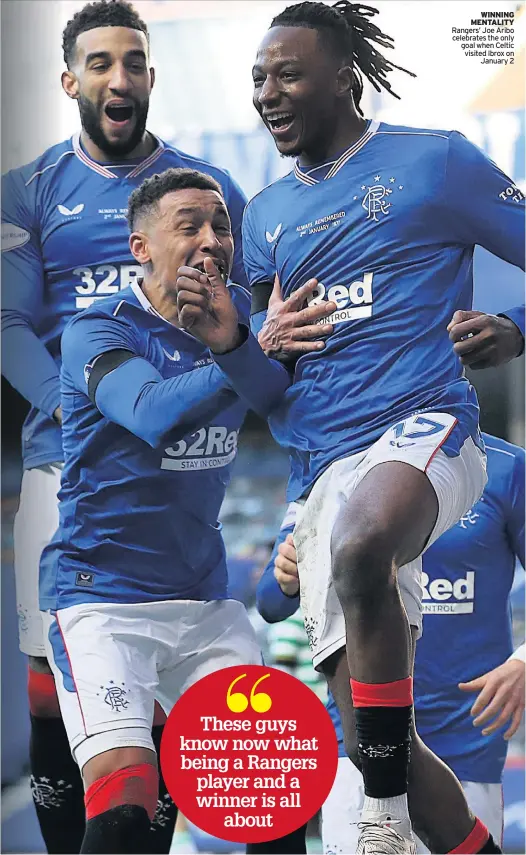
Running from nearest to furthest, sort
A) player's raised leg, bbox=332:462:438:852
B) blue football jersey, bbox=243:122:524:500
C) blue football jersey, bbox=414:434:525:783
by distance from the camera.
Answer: player's raised leg, bbox=332:462:438:852, blue football jersey, bbox=243:122:524:500, blue football jersey, bbox=414:434:525:783

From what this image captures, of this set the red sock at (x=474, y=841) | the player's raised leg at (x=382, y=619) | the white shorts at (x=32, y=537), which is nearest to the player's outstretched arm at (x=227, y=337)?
the player's raised leg at (x=382, y=619)

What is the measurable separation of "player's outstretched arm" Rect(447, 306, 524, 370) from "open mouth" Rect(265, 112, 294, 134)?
50 cm

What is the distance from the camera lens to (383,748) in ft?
5.74

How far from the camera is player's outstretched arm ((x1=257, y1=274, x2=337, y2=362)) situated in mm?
1933

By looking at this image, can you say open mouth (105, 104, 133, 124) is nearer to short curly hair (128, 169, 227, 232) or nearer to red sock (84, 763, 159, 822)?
short curly hair (128, 169, 227, 232)

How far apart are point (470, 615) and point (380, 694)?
1.25 ft

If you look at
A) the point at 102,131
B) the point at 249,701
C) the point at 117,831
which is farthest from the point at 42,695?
the point at 102,131

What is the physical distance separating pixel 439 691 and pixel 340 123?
115cm

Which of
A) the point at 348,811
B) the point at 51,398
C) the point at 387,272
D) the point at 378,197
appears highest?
the point at 378,197

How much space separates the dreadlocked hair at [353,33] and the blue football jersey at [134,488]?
19.4 inches

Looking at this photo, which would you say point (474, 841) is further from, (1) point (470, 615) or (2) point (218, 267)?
(2) point (218, 267)

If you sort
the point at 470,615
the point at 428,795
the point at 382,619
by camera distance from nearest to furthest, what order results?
1. the point at 382,619
2. the point at 428,795
3. the point at 470,615

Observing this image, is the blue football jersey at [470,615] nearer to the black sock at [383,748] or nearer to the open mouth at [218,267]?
the black sock at [383,748]

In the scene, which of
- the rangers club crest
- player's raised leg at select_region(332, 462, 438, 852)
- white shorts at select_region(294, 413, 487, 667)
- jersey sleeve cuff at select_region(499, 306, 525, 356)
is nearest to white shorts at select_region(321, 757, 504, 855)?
player's raised leg at select_region(332, 462, 438, 852)
